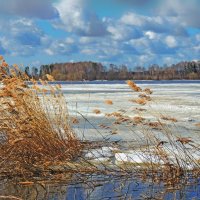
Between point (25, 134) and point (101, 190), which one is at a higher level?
point (25, 134)

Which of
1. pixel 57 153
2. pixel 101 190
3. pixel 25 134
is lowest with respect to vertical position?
pixel 101 190

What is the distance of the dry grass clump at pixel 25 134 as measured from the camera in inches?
194

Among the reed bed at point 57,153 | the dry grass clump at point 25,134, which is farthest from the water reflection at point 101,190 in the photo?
the dry grass clump at point 25,134

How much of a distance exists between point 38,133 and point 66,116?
67cm

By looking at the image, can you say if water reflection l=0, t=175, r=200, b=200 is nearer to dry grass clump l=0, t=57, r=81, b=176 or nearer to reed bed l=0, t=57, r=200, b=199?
reed bed l=0, t=57, r=200, b=199

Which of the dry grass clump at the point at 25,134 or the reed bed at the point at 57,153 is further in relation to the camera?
the dry grass clump at the point at 25,134

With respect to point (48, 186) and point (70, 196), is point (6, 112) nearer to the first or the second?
point (48, 186)

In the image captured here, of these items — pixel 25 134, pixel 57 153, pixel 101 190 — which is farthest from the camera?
pixel 57 153

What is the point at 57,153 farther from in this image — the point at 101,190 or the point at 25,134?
the point at 101,190

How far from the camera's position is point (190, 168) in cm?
490

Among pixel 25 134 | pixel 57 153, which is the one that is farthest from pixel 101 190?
pixel 25 134

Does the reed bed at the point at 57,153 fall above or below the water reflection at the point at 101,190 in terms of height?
above

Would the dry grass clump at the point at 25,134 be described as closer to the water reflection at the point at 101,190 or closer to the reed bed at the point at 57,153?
the reed bed at the point at 57,153

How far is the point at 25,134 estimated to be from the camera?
16.9ft
